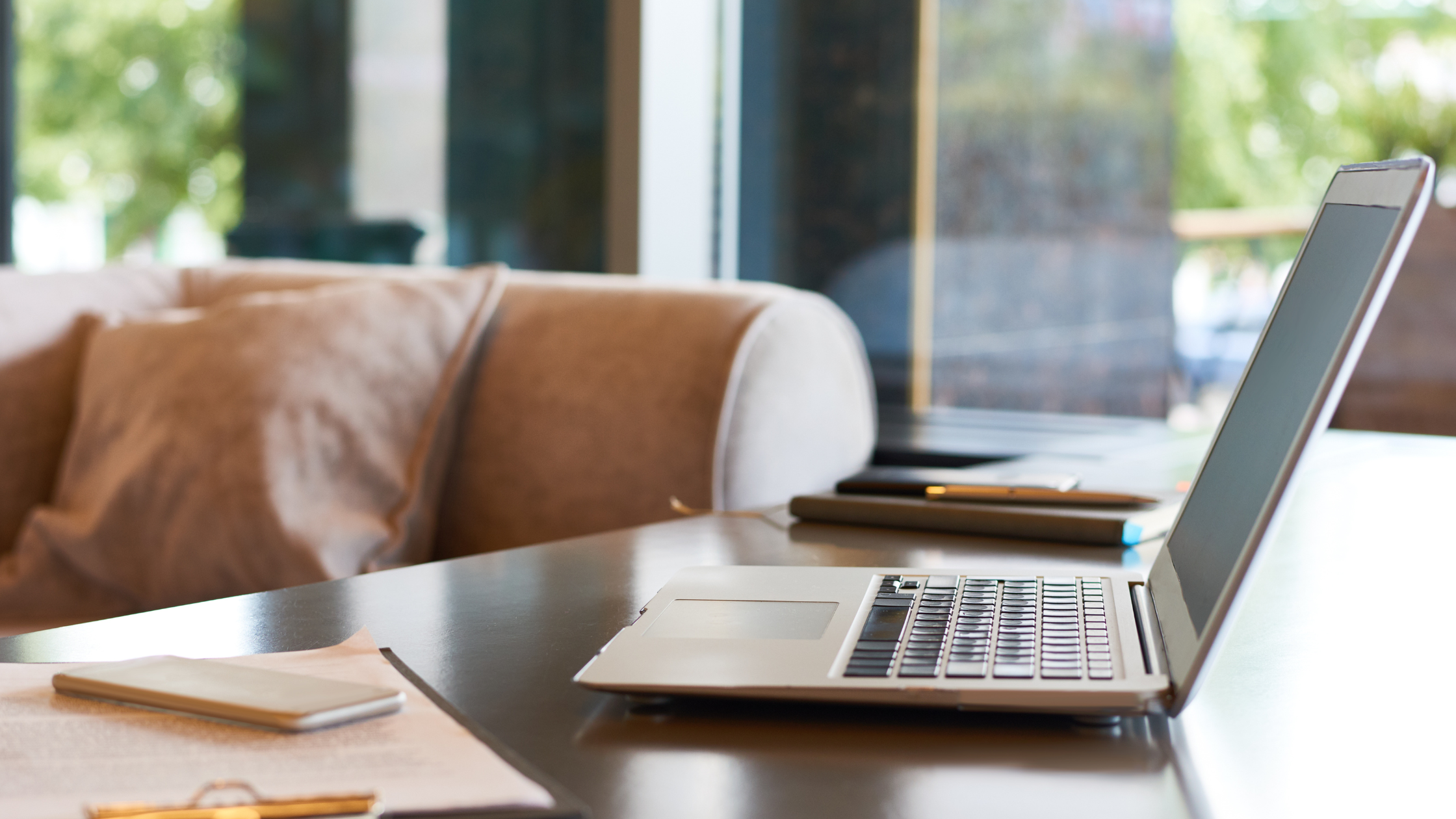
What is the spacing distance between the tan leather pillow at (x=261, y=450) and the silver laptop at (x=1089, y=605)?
0.93 m

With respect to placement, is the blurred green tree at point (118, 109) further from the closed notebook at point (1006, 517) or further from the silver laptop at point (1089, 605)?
the silver laptop at point (1089, 605)

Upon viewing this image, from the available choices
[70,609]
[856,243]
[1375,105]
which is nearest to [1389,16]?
[1375,105]

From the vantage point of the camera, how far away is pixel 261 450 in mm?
1612

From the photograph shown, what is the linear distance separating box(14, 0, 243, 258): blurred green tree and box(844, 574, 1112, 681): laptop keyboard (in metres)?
3.50

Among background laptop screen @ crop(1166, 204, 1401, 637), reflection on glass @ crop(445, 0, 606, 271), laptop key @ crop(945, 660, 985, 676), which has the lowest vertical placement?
laptop key @ crop(945, 660, 985, 676)

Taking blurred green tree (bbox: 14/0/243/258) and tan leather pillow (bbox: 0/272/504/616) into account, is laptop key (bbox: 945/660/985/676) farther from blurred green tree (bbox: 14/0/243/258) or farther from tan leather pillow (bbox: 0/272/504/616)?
blurred green tree (bbox: 14/0/243/258)

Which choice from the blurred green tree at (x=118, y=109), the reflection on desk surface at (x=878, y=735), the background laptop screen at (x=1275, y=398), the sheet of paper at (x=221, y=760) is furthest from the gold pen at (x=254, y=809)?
the blurred green tree at (x=118, y=109)

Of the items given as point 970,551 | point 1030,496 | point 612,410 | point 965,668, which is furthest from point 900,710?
point 612,410

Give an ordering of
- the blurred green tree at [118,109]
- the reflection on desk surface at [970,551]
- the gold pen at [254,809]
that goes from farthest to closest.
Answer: the blurred green tree at [118,109] < the reflection on desk surface at [970,551] < the gold pen at [254,809]

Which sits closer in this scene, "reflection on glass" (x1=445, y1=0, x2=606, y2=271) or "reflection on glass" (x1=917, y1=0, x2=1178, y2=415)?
"reflection on glass" (x1=917, y1=0, x2=1178, y2=415)

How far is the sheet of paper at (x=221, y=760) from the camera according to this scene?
1.54 ft

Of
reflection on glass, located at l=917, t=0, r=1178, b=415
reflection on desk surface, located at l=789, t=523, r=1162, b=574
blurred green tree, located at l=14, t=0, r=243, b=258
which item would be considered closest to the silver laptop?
reflection on desk surface, located at l=789, t=523, r=1162, b=574

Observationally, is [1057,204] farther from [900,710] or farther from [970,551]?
[900,710]

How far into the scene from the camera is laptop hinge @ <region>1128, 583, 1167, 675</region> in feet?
1.95
